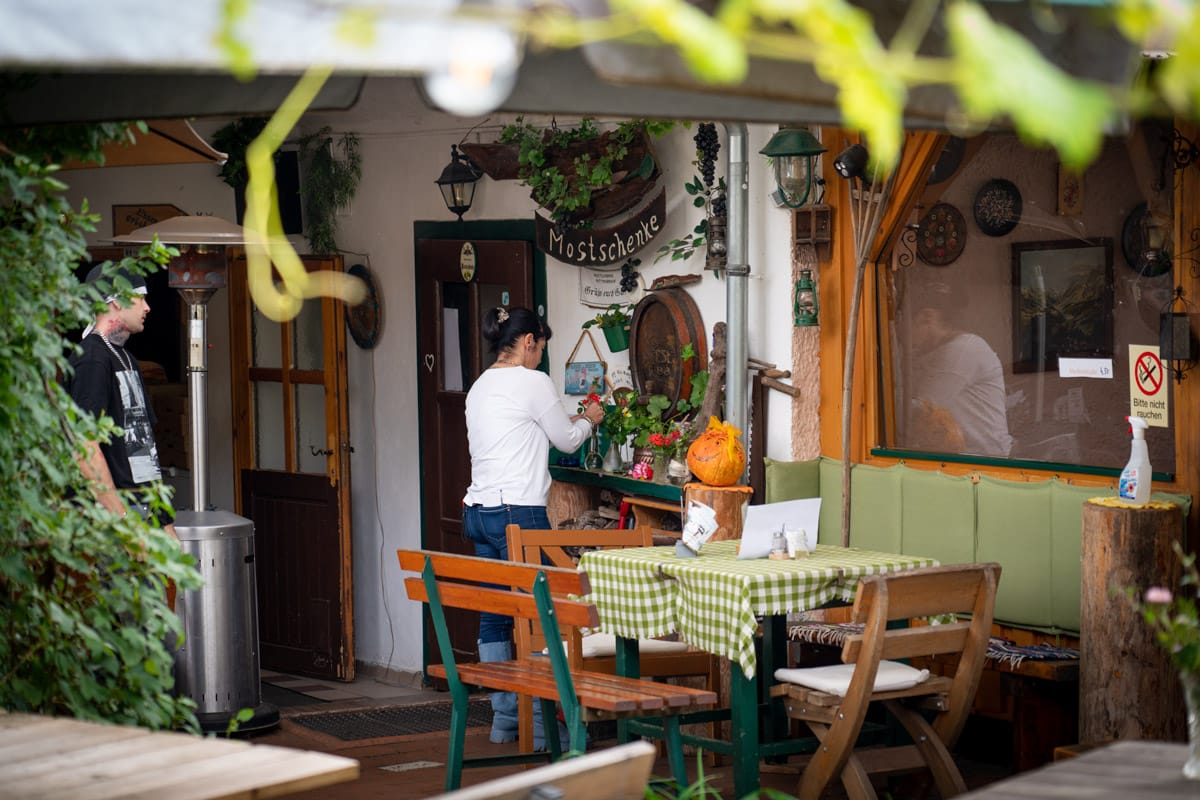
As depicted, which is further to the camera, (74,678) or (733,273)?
(733,273)

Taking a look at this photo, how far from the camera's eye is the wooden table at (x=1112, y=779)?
254cm

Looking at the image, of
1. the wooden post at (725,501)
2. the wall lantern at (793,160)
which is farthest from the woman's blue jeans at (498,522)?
the wall lantern at (793,160)

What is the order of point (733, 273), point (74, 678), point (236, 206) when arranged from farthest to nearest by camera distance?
1. point (236, 206)
2. point (733, 273)
3. point (74, 678)

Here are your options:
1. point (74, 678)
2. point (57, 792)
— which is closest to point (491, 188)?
point (74, 678)

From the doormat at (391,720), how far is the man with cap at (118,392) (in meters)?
1.53

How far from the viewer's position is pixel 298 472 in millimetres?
9055

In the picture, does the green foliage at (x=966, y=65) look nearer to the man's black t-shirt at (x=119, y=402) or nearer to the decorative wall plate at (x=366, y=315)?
the man's black t-shirt at (x=119, y=402)

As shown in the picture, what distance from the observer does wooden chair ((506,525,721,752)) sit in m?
5.59

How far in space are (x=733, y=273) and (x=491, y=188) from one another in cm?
199

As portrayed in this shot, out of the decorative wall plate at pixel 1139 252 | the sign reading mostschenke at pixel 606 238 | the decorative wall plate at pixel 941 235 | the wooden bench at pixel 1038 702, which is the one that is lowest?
the wooden bench at pixel 1038 702

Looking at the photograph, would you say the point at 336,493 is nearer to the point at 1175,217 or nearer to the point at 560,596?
the point at 560,596

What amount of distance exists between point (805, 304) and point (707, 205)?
69 cm

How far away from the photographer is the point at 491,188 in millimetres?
8039

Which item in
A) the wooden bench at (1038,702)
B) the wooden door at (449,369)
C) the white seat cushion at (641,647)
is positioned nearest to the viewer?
the wooden bench at (1038,702)
